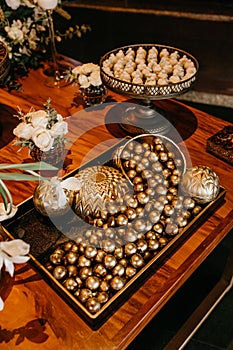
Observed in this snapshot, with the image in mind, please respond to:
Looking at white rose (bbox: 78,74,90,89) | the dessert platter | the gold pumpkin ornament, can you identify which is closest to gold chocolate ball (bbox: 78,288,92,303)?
the gold pumpkin ornament

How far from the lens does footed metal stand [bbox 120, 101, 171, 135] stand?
1.18 m

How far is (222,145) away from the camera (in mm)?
1084

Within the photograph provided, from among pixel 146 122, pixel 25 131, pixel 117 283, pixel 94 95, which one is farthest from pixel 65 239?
pixel 94 95

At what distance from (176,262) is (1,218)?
349 mm

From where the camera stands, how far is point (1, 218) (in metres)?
0.79

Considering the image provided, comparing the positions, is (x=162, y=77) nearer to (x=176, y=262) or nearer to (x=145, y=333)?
(x=176, y=262)

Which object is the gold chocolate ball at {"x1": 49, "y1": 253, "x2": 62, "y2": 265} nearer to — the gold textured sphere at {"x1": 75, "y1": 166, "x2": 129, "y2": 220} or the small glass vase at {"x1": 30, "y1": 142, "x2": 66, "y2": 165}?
the gold textured sphere at {"x1": 75, "y1": 166, "x2": 129, "y2": 220}

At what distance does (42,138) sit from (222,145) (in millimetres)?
454

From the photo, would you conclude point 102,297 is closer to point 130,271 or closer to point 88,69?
point 130,271

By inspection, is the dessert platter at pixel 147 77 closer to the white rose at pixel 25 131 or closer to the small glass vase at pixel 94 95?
the small glass vase at pixel 94 95

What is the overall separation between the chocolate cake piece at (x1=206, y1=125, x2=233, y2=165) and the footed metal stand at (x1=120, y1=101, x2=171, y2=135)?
14 cm

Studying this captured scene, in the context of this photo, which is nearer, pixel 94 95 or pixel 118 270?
pixel 118 270

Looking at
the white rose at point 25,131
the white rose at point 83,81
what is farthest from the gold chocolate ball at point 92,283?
the white rose at point 83,81

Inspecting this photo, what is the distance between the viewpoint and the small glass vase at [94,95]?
4.23ft
